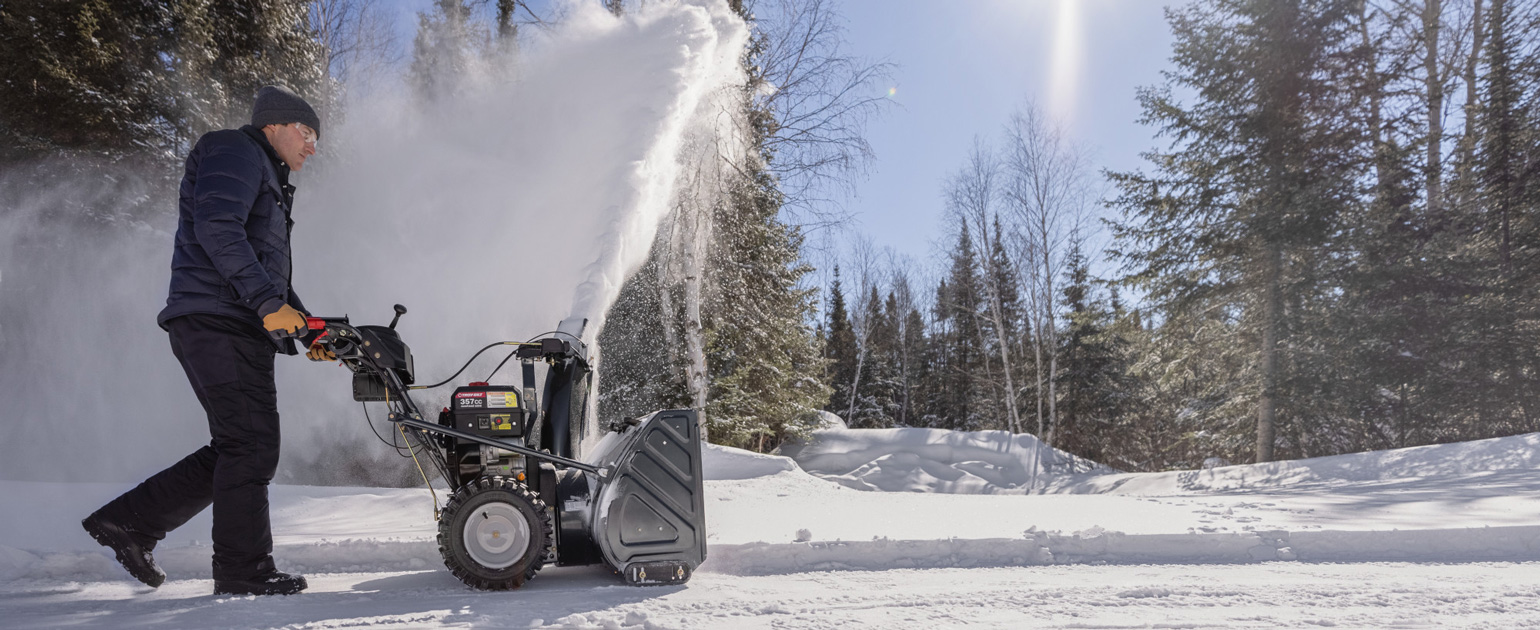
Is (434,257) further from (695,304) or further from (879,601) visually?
(879,601)

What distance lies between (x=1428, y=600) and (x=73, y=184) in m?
12.3

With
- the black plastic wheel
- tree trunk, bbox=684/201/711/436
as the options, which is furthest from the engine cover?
tree trunk, bbox=684/201/711/436

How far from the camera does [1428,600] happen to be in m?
2.39

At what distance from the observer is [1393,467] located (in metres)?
6.54

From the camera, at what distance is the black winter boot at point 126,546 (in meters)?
2.44

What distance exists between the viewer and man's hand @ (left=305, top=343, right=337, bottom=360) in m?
2.33

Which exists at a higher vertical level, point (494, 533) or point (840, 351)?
point (840, 351)

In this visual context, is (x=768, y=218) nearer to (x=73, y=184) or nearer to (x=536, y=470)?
(x=73, y=184)

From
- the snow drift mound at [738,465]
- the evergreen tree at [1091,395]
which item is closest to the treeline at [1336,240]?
the evergreen tree at [1091,395]

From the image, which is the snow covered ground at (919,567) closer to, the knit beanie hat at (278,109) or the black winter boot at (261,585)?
the black winter boot at (261,585)

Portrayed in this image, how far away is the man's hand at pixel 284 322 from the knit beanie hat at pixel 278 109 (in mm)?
806

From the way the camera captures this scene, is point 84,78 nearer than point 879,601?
No

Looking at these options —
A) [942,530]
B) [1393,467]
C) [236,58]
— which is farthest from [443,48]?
[1393,467]

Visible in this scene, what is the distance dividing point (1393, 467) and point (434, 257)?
962 centimetres
